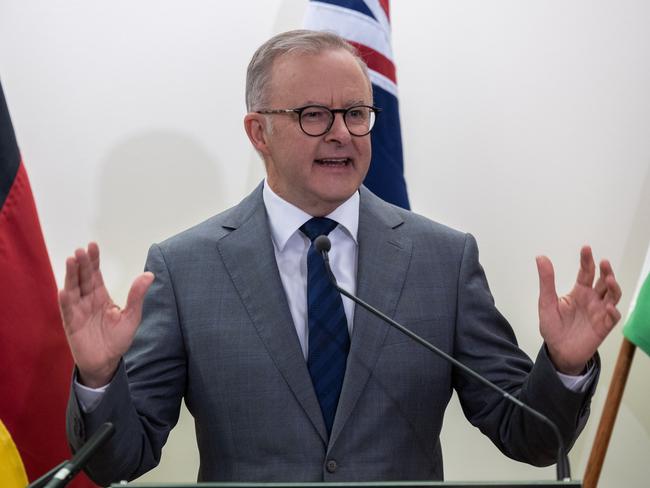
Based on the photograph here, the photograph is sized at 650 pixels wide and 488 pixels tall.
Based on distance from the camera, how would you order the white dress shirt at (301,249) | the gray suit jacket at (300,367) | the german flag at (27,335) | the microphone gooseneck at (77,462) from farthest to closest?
the german flag at (27,335), the white dress shirt at (301,249), the gray suit jacket at (300,367), the microphone gooseneck at (77,462)

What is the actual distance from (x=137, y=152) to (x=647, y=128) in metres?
1.54

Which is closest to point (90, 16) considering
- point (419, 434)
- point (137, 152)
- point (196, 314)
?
point (137, 152)

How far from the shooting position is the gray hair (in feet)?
6.11

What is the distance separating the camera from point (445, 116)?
2.65 metres

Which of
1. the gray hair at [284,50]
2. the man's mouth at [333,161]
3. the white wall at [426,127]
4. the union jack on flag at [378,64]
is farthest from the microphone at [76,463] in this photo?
the white wall at [426,127]

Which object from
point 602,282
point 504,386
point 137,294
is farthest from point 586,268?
point 137,294

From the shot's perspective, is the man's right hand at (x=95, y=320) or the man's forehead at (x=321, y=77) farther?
the man's forehead at (x=321, y=77)

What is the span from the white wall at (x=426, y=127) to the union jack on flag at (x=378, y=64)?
0.31 meters

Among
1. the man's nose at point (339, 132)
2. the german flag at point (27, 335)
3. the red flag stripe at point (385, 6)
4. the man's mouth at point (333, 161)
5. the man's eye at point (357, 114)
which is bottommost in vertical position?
the german flag at point (27, 335)

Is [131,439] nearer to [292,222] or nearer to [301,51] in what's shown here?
[292,222]

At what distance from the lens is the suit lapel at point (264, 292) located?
1.74m

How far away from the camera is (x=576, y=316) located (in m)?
1.54

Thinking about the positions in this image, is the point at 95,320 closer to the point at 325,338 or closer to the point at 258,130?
the point at 325,338

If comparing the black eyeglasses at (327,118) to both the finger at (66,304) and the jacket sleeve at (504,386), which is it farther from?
the finger at (66,304)
